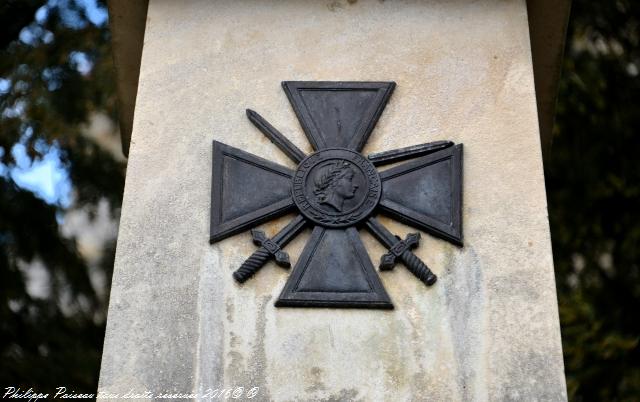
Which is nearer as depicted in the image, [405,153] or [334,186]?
[334,186]

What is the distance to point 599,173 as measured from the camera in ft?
28.4

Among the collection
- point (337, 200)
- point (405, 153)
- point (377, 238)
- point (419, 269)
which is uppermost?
point (405, 153)

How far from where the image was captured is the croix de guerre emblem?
4246mm

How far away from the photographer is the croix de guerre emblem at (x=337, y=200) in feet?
13.9

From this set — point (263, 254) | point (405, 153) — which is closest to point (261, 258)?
point (263, 254)

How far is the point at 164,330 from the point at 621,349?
4.50m

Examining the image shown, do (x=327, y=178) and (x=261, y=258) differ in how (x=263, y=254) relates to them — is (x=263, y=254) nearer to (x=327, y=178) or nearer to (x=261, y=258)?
(x=261, y=258)

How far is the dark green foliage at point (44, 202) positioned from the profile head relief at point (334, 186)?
12.1ft

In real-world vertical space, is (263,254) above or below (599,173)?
below

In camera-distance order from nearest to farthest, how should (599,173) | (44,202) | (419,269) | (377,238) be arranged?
1. (419,269)
2. (377,238)
3. (44,202)
4. (599,173)

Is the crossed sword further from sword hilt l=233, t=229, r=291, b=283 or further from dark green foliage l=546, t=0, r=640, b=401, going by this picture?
dark green foliage l=546, t=0, r=640, b=401

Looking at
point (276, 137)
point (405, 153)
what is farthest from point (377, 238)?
point (276, 137)

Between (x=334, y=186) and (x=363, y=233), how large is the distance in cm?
22

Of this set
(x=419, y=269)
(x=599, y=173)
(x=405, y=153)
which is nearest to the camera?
(x=419, y=269)
